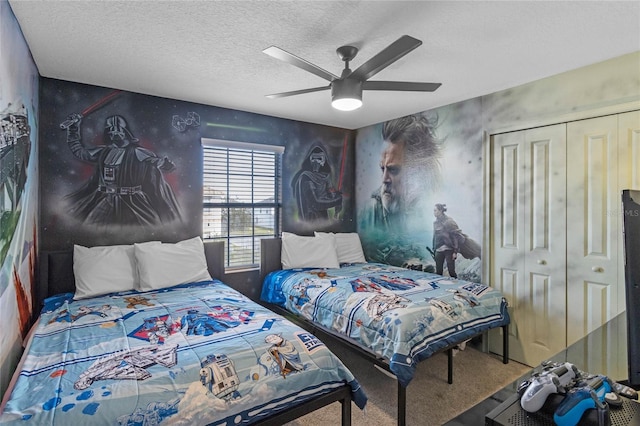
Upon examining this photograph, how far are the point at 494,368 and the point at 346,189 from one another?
2.70m

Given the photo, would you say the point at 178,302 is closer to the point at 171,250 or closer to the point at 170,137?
the point at 171,250

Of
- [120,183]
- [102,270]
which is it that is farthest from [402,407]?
[120,183]

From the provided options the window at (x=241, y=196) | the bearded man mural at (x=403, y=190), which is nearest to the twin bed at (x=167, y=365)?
the window at (x=241, y=196)

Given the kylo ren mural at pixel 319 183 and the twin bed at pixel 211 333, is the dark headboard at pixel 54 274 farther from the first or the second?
the kylo ren mural at pixel 319 183

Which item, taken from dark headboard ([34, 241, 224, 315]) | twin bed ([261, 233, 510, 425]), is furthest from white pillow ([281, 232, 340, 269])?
dark headboard ([34, 241, 224, 315])

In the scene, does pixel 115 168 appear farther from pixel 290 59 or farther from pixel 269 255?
pixel 290 59

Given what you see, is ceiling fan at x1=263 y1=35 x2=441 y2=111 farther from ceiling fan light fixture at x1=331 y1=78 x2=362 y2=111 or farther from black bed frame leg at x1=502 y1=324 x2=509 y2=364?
black bed frame leg at x1=502 y1=324 x2=509 y2=364

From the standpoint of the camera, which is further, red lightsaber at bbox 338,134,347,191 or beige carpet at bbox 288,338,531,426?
red lightsaber at bbox 338,134,347,191

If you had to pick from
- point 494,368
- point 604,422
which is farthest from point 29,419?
point 494,368

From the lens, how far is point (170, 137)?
3.39 meters

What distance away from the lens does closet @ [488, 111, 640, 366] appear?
2.46 metres

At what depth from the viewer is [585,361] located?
4.51ft

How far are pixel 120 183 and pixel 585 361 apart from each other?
3.53 meters

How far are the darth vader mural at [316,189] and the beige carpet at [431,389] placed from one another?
179 centimetres
